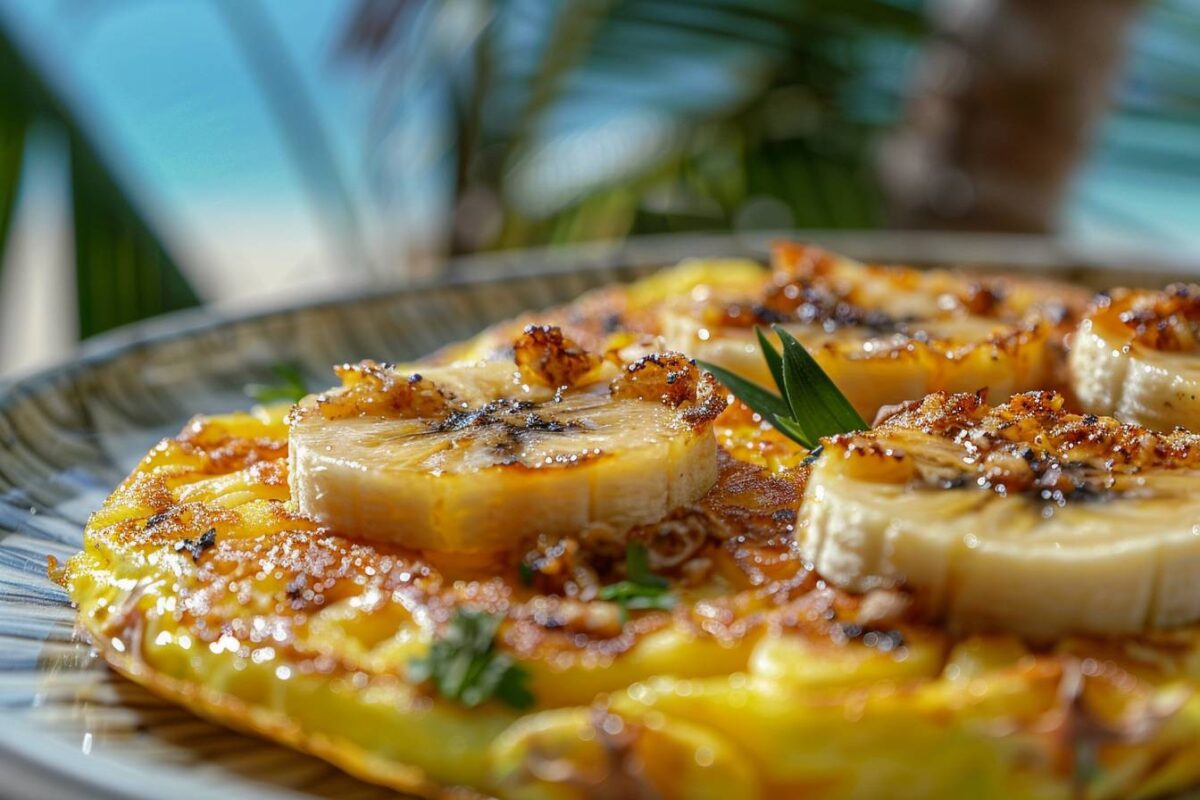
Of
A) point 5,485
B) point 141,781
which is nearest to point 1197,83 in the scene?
point 5,485

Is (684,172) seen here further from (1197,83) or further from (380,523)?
(380,523)

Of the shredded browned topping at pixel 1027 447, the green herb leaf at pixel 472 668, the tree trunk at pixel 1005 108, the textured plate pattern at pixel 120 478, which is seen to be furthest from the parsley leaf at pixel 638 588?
the tree trunk at pixel 1005 108

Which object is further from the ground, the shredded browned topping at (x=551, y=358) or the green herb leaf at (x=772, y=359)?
the green herb leaf at (x=772, y=359)

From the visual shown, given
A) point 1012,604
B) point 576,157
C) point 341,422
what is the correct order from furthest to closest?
point 576,157 → point 341,422 → point 1012,604

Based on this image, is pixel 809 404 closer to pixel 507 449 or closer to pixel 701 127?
Result: pixel 507 449

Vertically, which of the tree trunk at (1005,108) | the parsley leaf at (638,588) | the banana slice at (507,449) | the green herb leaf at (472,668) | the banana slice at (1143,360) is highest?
the tree trunk at (1005,108)

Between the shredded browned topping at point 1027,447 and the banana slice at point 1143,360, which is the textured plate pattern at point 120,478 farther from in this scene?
the banana slice at point 1143,360
